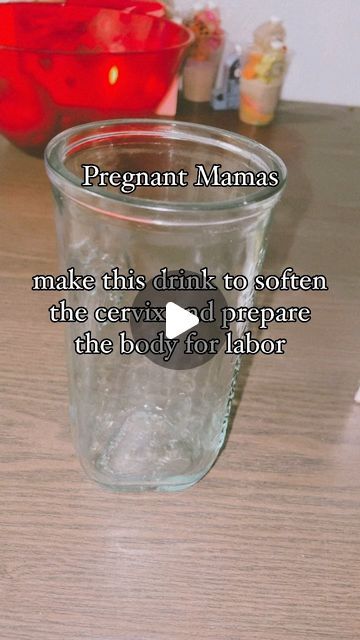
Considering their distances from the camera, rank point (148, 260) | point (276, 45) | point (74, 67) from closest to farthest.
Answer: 1. point (148, 260)
2. point (74, 67)
3. point (276, 45)

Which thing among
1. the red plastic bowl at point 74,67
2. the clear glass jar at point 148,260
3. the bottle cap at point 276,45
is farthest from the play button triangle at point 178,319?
the bottle cap at point 276,45

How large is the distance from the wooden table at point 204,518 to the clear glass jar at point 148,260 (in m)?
0.02

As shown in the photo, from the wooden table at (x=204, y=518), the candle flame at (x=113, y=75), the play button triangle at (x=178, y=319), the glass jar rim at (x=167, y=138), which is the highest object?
the glass jar rim at (x=167, y=138)

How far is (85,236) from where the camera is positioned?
320mm

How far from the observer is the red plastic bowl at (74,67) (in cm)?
67

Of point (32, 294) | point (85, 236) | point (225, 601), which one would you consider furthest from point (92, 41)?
point (225, 601)

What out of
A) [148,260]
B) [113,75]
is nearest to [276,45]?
[113,75]

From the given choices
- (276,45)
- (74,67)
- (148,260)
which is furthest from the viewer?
(276,45)

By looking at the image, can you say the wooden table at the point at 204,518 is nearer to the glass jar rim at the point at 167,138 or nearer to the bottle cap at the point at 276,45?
the glass jar rim at the point at 167,138

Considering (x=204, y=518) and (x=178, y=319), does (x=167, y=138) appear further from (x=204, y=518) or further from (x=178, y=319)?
(x=204, y=518)

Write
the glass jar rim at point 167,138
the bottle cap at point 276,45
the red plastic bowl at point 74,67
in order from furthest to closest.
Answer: the bottle cap at point 276,45 < the red plastic bowl at point 74,67 < the glass jar rim at point 167,138

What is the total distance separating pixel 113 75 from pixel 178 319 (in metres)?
0.45

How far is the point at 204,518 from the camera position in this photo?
0.35 metres

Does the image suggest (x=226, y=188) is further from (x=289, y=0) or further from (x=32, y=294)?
(x=289, y=0)
